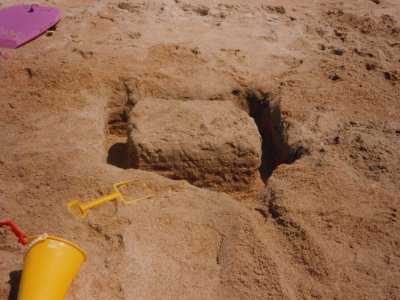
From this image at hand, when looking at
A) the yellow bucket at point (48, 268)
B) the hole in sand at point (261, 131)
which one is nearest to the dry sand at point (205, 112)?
the hole in sand at point (261, 131)

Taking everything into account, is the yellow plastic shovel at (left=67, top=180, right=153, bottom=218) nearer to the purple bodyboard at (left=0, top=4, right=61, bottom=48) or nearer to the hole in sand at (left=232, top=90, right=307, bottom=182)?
the hole in sand at (left=232, top=90, right=307, bottom=182)

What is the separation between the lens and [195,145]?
2.57m

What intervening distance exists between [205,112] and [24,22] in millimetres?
2169

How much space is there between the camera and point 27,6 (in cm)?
404

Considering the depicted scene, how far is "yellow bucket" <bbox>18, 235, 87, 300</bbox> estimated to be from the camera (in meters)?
1.61

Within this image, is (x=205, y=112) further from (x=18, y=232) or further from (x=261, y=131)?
(x=18, y=232)

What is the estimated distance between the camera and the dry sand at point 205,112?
6.38 feet

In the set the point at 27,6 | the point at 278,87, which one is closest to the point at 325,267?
the point at 278,87

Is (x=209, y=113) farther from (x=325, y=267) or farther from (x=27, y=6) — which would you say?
(x=27, y=6)

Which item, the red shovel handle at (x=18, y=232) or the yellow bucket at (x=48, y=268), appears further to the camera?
the red shovel handle at (x=18, y=232)

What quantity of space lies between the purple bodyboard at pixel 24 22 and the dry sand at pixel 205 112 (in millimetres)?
96

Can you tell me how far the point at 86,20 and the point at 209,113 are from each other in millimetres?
2003

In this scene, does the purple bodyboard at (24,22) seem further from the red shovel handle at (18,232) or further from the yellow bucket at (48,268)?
the yellow bucket at (48,268)

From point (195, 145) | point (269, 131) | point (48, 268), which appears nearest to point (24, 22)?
point (195, 145)
